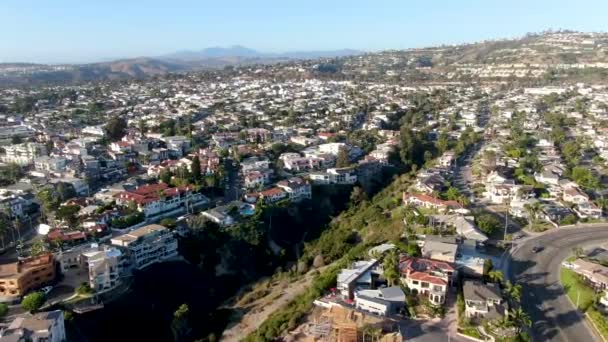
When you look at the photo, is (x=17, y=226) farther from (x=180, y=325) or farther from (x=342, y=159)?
(x=342, y=159)

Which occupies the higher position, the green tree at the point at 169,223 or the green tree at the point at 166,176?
the green tree at the point at 166,176

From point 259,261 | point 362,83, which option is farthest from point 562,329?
point 362,83

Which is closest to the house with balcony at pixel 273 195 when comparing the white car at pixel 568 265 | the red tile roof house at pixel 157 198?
the red tile roof house at pixel 157 198

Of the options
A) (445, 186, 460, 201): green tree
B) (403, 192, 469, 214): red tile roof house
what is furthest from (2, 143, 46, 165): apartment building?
A: (445, 186, 460, 201): green tree

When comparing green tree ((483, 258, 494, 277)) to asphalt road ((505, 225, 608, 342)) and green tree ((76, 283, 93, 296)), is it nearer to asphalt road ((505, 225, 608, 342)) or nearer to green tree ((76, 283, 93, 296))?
asphalt road ((505, 225, 608, 342))

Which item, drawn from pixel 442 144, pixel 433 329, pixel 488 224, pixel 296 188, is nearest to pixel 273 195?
pixel 296 188

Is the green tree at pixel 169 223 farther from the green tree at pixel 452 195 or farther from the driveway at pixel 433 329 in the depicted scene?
the green tree at pixel 452 195
